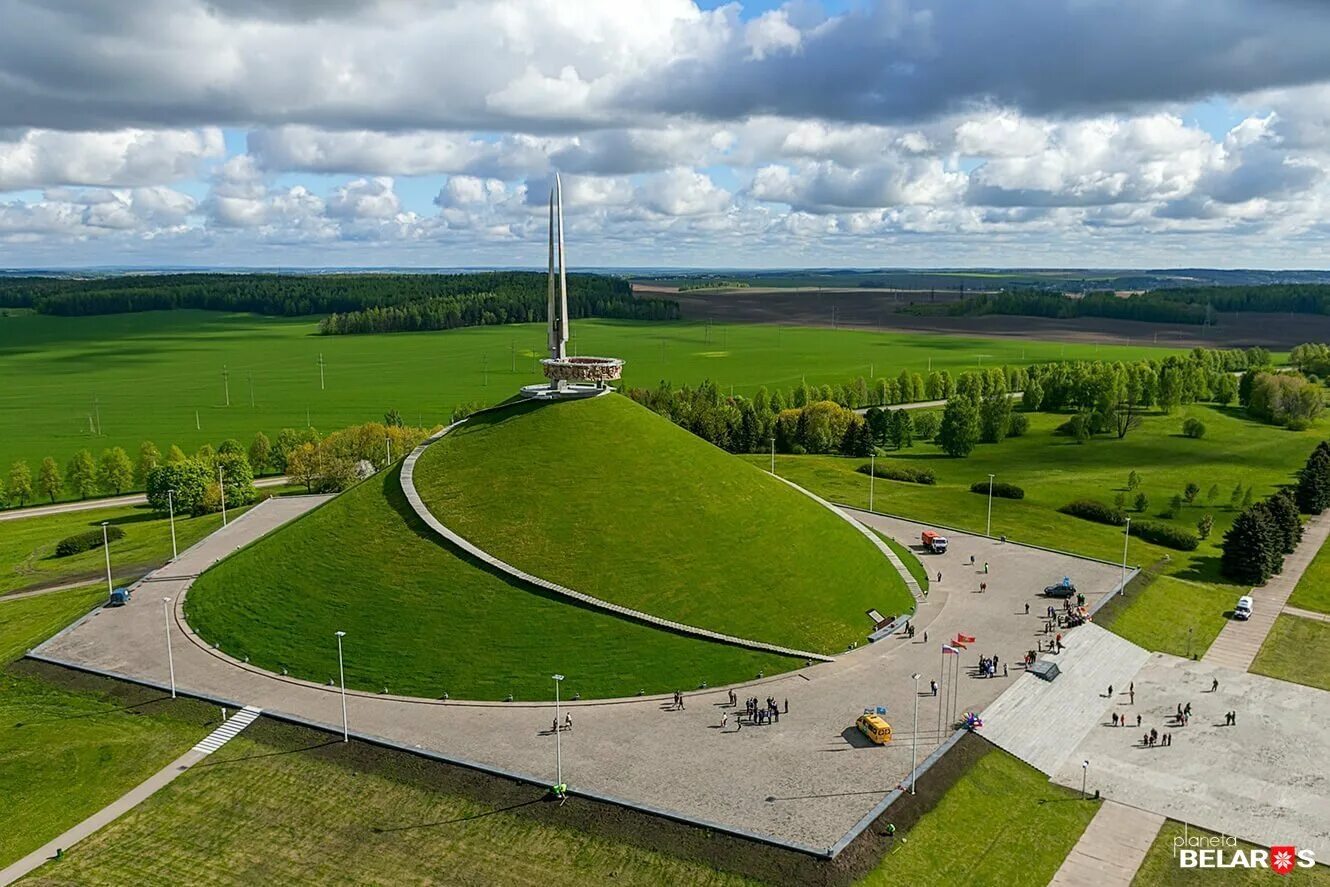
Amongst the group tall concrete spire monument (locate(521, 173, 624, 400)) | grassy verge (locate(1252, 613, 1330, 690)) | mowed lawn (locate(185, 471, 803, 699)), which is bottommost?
grassy verge (locate(1252, 613, 1330, 690))

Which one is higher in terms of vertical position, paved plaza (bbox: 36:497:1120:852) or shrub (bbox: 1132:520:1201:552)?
paved plaza (bbox: 36:497:1120:852)

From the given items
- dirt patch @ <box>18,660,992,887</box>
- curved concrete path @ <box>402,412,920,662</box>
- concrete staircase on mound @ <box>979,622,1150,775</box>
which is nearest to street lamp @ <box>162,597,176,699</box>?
dirt patch @ <box>18,660,992,887</box>

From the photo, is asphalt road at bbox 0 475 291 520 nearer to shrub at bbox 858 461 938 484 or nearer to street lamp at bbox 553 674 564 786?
shrub at bbox 858 461 938 484

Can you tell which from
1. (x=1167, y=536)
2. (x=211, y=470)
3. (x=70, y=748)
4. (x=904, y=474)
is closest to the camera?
(x=70, y=748)

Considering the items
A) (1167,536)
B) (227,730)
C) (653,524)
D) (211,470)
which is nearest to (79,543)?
(211,470)

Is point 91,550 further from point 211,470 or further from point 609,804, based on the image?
point 609,804
